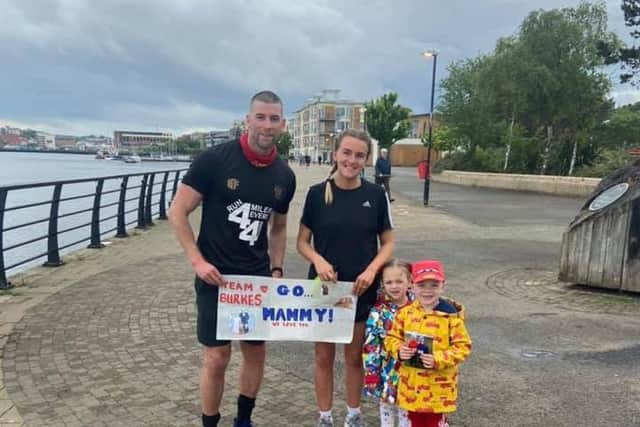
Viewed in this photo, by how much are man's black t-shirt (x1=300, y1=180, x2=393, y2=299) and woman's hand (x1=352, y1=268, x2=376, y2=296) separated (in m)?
0.07

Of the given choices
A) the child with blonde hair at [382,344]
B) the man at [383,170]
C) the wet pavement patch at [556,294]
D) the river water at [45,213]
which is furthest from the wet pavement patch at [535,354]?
the man at [383,170]

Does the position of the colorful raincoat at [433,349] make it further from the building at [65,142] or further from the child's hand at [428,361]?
the building at [65,142]

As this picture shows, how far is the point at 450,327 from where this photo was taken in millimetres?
2652

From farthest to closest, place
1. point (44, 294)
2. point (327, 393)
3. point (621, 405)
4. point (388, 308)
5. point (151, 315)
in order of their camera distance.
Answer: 1. point (44, 294)
2. point (151, 315)
3. point (621, 405)
4. point (327, 393)
5. point (388, 308)

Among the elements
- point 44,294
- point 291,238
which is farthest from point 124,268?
point 291,238

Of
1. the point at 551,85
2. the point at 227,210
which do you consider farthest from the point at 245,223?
the point at 551,85

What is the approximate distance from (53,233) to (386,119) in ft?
196

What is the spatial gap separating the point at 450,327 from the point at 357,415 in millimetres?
990

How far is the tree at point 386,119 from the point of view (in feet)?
214

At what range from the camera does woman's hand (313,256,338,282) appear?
2.93 meters

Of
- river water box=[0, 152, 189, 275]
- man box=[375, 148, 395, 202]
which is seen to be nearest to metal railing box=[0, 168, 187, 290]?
river water box=[0, 152, 189, 275]

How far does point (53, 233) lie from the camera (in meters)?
7.88

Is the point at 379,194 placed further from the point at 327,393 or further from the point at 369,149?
the point at 327,393

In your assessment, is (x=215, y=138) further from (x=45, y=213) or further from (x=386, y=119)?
(x=386, y=119)
